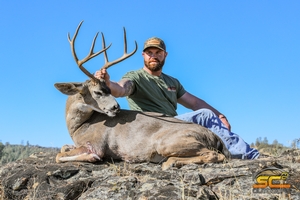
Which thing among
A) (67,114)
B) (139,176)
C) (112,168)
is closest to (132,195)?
(139,176)

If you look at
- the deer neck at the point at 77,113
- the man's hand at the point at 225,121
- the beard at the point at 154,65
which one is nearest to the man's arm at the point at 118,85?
the deer neck at the point at 77,113

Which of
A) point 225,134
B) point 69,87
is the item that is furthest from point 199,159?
point 69,87

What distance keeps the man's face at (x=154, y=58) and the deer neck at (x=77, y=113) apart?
5.47ft

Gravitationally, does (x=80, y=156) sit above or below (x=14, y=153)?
below

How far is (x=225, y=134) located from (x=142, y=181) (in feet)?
8.56

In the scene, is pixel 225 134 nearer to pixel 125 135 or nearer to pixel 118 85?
pixel 125 135

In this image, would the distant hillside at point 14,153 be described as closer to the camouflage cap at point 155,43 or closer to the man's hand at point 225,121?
the camouflage cap at point 155,43

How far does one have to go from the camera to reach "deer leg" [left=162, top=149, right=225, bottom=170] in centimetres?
592

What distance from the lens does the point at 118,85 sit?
279 inches

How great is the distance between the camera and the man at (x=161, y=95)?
22.9ft

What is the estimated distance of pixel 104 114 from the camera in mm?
7180

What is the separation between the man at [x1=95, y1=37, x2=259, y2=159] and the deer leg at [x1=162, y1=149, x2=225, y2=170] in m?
0.93

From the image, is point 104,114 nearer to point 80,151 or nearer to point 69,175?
point 80,151

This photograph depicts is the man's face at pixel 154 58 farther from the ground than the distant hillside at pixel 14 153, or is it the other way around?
the man's face at pixel 154 58
